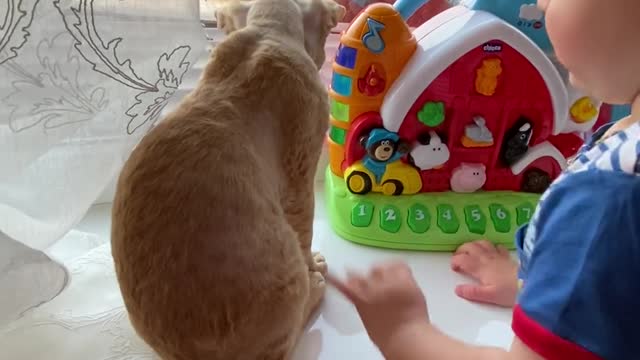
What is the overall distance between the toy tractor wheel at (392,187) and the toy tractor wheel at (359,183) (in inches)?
0.7

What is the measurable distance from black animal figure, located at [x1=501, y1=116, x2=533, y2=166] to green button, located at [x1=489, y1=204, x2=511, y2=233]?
0.06 meters

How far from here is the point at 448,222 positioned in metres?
0.89

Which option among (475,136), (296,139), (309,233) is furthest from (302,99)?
(475,136)

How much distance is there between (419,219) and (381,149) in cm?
10

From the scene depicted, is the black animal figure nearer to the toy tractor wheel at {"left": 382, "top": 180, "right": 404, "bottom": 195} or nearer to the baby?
the toy tractor wheel at {"left": 382, "top": 180, "right": 404, "bottom": 195}

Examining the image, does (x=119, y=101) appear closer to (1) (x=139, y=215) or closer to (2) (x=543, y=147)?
(1) (x=139, y=215)

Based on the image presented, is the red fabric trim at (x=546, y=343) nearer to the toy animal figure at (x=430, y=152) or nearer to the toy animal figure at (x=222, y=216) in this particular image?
the toy animal figure at (x=222, y=216)

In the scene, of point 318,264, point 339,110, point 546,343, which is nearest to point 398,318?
point 546,343

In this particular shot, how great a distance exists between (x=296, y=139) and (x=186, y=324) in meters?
0.21

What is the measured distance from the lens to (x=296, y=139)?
0.67 meters

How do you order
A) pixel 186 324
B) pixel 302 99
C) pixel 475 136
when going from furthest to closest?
pixel 475 136 < pixel 302 99 < pixel 186 324

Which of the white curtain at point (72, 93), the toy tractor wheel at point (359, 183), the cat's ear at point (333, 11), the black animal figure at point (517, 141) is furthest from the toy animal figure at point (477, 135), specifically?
the white curtain at point (72, 93)

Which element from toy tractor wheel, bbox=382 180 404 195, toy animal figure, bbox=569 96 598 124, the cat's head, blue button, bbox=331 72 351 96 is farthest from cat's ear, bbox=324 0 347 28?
toy animal figure, bbox=569 96 598 124

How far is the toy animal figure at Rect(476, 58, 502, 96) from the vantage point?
0.83m
